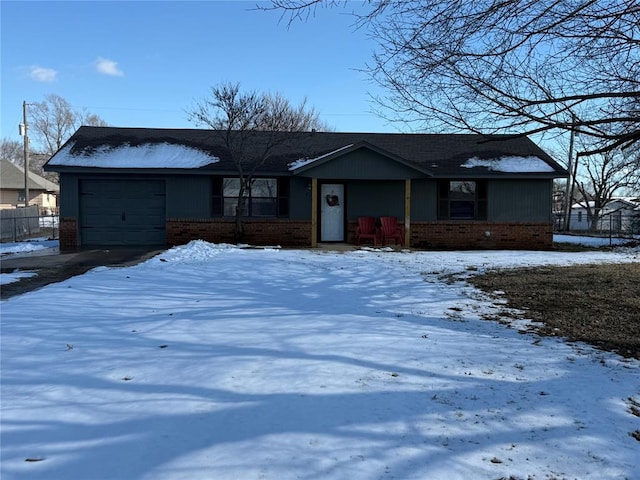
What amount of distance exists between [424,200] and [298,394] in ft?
48.8

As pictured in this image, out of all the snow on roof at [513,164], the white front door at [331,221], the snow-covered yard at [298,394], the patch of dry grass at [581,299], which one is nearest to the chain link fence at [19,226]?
the white front door at [331,221]

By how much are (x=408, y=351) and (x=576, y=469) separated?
2224mm

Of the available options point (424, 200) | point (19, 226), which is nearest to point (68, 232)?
point (19, 226)

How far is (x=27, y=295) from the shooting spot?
7.46 metres

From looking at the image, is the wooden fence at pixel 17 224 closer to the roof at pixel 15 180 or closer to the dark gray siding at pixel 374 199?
the dark gray siding at pixel 374 199

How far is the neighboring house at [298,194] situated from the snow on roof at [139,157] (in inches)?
1.4

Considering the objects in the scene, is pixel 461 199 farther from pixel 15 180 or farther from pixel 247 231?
A: pixel 15 180

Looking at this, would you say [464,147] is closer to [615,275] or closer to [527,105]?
[615,275]

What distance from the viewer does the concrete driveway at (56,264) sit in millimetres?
8610

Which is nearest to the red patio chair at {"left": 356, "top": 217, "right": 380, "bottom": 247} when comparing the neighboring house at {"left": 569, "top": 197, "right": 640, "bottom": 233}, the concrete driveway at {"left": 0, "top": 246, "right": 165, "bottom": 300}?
the concrete driveway at {"left": 0, "top": 246, "right": 165, "bottom": 300}

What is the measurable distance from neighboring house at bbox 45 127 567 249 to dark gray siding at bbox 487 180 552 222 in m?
0.04

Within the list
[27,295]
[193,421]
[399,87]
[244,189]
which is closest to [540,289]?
[399,87]

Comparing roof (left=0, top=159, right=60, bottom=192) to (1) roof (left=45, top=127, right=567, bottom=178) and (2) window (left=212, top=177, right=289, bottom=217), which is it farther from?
(2) window (left=212, top=177, right=289, bottom=217)

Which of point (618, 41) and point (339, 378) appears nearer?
point (339, 378)
